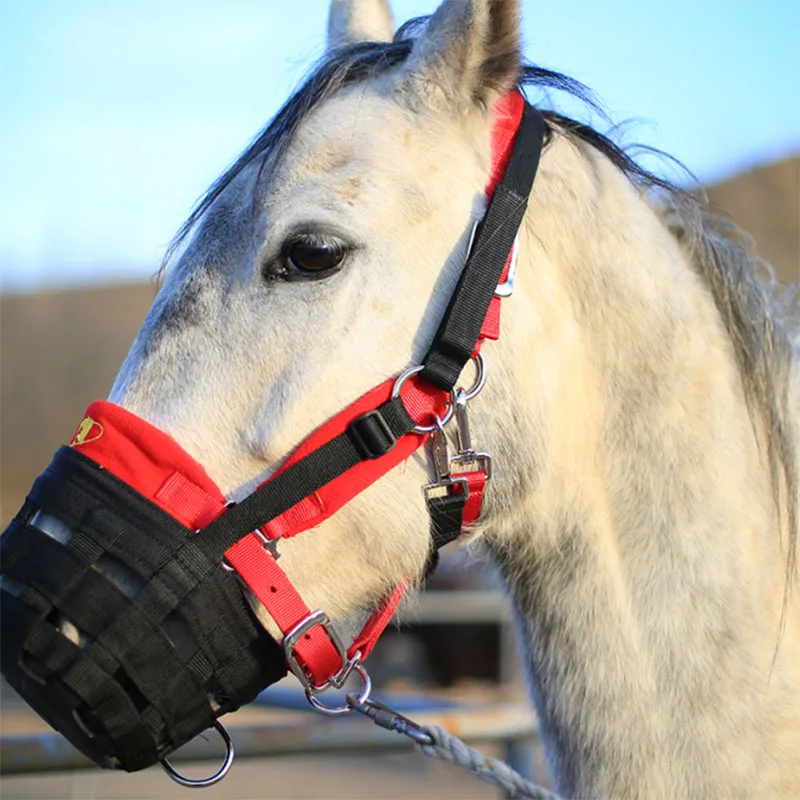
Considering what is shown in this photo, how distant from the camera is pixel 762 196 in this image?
66.6ft

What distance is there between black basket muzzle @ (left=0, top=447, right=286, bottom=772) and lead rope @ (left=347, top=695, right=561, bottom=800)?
0.37m

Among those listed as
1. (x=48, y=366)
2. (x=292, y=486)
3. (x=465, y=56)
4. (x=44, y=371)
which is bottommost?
(x=44, y=371)

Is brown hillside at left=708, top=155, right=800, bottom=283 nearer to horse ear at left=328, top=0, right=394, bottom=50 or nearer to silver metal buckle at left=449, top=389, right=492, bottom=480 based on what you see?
horse ear at left=328, top=0, right=394, bottom=50

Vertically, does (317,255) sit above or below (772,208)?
above

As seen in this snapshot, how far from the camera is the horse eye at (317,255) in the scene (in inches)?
69.6

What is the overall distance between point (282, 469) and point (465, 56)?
95cm

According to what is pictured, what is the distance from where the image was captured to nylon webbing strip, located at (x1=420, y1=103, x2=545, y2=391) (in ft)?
5.81

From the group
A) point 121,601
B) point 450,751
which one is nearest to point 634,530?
point 450,751

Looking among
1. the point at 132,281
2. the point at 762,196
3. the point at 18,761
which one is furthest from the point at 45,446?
the point at 18,761

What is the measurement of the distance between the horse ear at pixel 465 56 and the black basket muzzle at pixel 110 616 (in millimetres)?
1062

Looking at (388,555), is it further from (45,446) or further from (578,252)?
(45,446)

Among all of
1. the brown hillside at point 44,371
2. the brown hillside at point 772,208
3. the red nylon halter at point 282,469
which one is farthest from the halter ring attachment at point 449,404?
the brown hillside at point 44,371

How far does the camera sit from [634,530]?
6.31 ft

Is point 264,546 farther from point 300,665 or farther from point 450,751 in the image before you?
point 450,751
